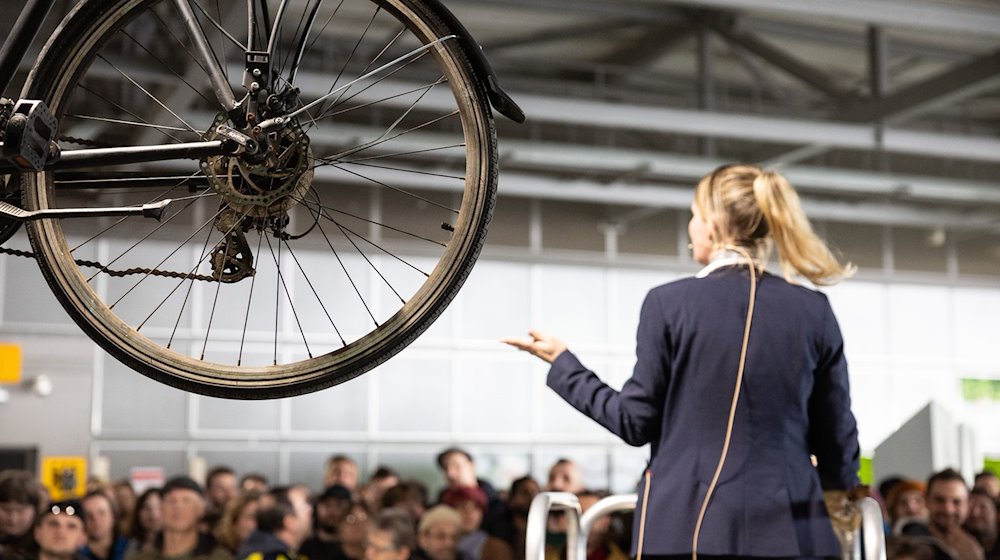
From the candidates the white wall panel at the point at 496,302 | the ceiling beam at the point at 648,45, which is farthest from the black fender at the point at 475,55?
the white wall panel at the point at 496,302

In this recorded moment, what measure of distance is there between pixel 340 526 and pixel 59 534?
1412mm

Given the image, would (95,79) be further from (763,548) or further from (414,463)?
(763,548)

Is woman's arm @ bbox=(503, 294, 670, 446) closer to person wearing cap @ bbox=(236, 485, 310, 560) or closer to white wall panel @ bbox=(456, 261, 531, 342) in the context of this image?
person wearing cap @ bbox=(236, 485, 310, 560)

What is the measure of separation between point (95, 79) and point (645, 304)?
754cm

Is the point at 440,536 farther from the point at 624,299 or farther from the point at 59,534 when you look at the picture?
the point at 624,299

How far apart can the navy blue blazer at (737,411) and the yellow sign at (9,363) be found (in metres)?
9.98

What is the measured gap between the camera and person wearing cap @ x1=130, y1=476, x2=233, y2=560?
5215 millimetres

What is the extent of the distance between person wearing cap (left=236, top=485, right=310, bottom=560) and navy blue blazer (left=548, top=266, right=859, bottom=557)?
9.90 feet

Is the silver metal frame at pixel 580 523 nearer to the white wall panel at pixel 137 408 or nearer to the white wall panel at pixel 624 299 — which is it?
the white wall panel at pixel 137 408

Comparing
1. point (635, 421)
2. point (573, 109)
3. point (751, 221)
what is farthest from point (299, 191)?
point (573, 109)

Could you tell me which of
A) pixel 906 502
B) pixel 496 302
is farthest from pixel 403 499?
pixel 496 302

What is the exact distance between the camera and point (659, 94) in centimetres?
1061

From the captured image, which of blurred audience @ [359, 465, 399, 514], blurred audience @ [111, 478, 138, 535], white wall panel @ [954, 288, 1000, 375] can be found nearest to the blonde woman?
blurred audience @ [359, 465, 399, 514]

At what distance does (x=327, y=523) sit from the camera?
19.8ft
